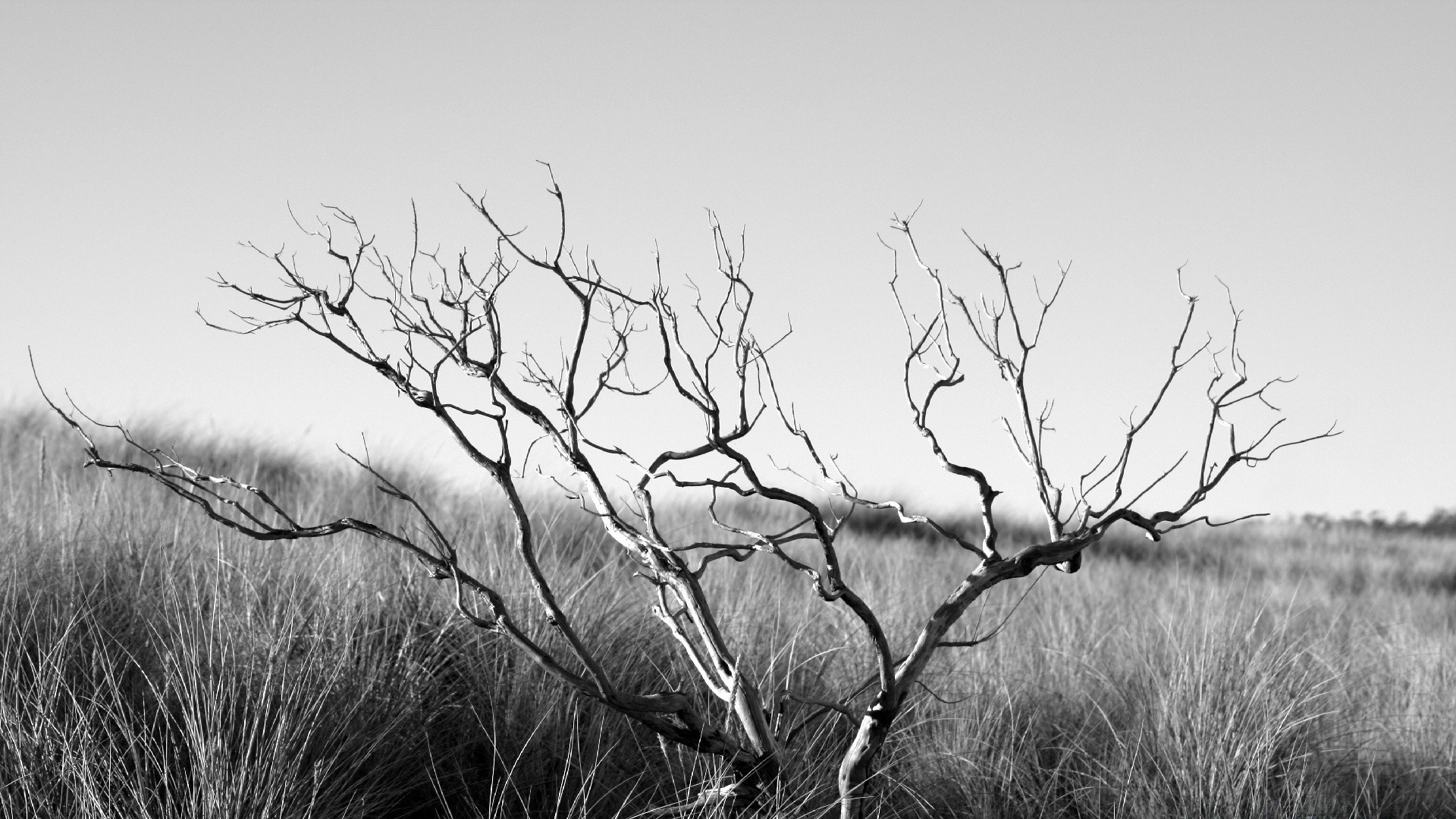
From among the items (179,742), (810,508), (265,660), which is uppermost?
(810,508)

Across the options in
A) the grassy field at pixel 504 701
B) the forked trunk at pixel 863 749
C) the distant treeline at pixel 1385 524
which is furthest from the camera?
the distant treeline at pixel 1385 524

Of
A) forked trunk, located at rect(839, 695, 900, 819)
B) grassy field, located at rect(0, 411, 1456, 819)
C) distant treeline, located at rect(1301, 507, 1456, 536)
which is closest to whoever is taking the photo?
forked trunk, located at rect(839, 695, 900, 819)

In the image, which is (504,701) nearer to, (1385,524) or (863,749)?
(863,749)

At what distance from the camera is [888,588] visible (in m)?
5.32

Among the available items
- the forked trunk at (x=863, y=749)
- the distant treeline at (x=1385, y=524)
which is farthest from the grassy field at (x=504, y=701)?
the distant treeline at (x=1385, y=524)

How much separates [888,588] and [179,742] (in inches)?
129

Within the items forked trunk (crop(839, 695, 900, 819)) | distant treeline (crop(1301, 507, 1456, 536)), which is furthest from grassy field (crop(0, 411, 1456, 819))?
distant treeline (crop(1301, 507, 1456, 536))

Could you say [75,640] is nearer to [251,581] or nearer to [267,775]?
[251,581]

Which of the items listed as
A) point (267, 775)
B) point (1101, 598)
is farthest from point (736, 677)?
point (1101, 598)

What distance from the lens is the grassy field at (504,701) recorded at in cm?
249

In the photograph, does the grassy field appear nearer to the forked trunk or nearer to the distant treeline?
the forked trunk

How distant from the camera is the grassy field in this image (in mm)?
2490

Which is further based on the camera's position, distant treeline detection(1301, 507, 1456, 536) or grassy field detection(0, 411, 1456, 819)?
distant treeline detection(1301, 507, 1456, 536)

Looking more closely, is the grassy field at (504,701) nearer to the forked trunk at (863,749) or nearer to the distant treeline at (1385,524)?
the forked trunk at (863,749)
